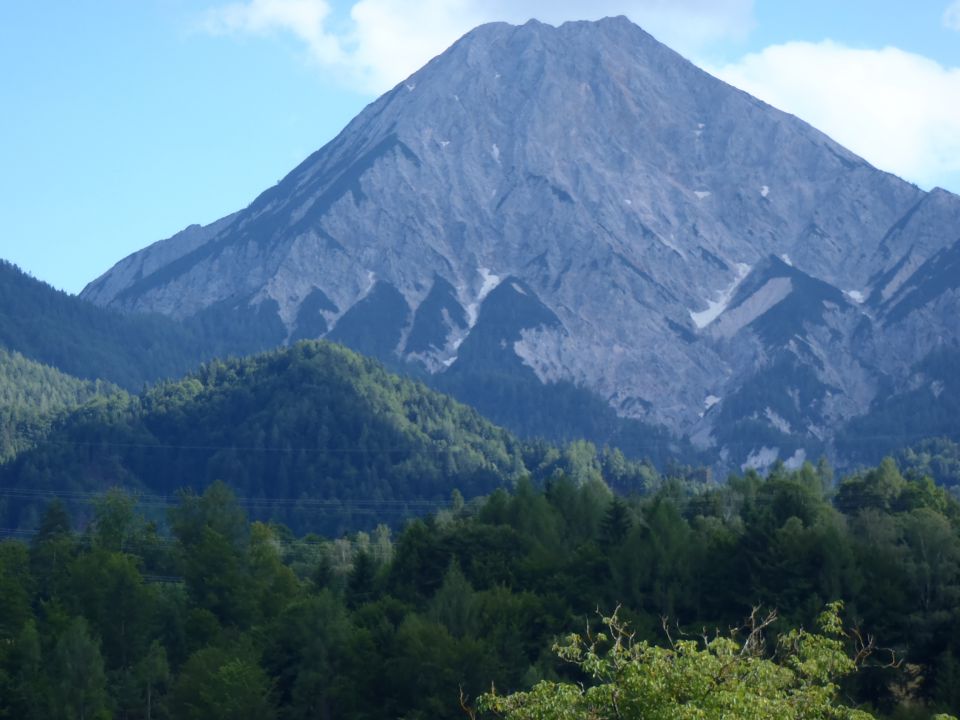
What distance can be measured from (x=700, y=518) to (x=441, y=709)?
138 feet

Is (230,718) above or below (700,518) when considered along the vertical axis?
below

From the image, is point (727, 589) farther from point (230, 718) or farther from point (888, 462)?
point (888, 462)

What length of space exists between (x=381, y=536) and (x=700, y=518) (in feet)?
204

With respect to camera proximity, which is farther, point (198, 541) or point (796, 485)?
point (198, 541)

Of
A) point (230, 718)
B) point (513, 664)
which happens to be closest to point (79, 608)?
point (230, 718)

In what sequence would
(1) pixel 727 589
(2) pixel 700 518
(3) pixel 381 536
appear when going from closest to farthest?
(1) pixel 727 589 < (2) pixel 700 518 < (3) pixel 381 536

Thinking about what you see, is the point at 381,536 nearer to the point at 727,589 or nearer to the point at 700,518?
the point at 700,518

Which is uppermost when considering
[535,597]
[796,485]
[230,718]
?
[796,485]

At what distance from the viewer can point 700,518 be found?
427ft

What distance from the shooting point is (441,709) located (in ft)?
307

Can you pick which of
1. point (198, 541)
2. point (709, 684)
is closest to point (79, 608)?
point (198, 541)

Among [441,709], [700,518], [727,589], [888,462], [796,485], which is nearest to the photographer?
[441,709]

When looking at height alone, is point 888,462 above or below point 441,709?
above

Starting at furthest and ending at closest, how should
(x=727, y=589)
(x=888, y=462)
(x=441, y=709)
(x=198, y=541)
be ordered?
(x=888, y=462) → (x=198, y=541) → (x=727, y=589) → (x=441, y=709)
